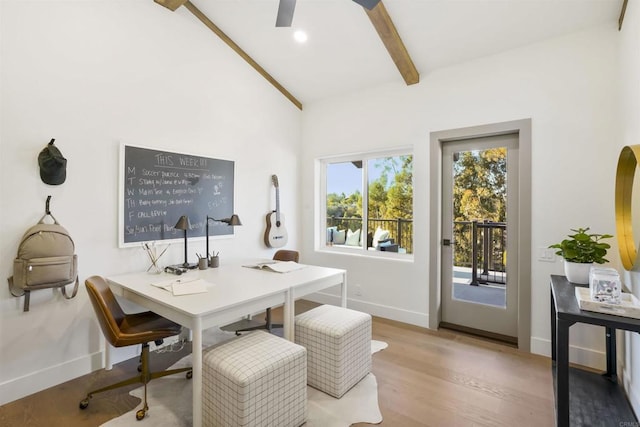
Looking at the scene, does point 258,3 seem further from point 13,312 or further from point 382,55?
point 13,312

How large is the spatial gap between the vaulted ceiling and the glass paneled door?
0.90 m

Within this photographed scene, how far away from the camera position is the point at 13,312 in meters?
2.10

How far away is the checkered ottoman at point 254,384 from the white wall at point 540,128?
198cm

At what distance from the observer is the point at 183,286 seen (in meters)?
2.16

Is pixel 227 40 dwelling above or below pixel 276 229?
above

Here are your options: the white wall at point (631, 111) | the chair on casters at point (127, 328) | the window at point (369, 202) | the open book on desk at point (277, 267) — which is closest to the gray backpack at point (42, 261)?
the chair on casters at point (127, 328)

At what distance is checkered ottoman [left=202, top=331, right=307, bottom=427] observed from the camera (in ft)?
5.24

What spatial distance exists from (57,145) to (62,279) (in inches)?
38.6

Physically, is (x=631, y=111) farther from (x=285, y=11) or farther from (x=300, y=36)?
(x=300, y=36)

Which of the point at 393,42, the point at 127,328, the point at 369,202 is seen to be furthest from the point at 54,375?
the point at 393,42

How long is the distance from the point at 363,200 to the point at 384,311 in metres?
1.39

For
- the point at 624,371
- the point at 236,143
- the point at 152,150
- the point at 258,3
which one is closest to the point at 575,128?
the point at 624,371

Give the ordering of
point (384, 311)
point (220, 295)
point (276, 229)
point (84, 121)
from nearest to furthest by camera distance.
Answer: point (220, 295) → point (84, 121) → point (384, 311) → point (276, 229)

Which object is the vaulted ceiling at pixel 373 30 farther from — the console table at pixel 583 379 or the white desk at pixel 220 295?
the white desk at pixel 220 295
